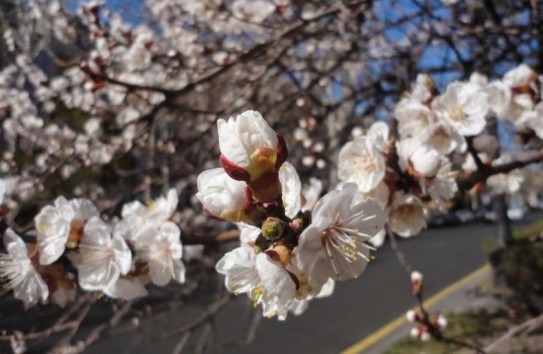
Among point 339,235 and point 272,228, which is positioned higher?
point 272,228

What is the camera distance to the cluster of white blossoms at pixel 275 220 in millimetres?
739

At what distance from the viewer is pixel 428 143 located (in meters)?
1.43

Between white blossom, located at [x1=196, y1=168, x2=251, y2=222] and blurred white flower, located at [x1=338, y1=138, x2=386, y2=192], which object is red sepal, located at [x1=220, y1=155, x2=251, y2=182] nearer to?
white blossom, located at [x1=196, y1=168, x2=251, y2=222]

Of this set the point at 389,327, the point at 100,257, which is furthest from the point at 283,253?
the point at 389,327

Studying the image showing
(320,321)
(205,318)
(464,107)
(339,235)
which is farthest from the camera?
(320,321)

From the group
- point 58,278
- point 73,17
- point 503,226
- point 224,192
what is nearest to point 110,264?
point 58,278

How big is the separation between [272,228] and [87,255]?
0.68m

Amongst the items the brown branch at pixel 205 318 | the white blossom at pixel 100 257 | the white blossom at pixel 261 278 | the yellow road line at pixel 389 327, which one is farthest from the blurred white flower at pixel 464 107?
the yellow road line at pixel 389 327

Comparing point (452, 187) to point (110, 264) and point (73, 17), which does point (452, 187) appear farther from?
point (73, 17)

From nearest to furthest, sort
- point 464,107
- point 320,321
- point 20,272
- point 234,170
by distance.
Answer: point 234,170, point 20,272, point 464,107, point 320,321

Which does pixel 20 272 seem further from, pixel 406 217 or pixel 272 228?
pixel 406 217

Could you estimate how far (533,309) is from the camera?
17.2ft

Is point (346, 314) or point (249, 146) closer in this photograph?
point (249, 146)

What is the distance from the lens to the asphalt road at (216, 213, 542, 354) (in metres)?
5.61
